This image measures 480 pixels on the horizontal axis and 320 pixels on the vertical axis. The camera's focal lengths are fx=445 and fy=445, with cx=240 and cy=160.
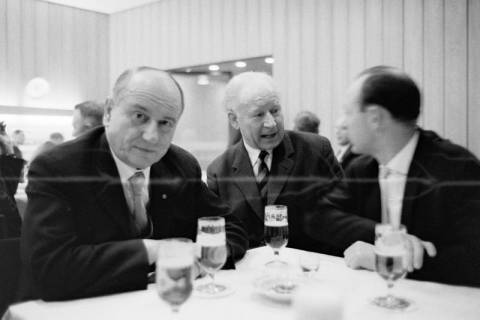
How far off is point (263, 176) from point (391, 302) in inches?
46.9

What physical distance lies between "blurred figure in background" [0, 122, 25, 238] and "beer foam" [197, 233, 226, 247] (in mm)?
1906

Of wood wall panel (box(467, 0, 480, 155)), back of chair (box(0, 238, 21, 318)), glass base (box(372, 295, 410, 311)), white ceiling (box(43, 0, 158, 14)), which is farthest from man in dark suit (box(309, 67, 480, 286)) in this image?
white ceiling (box(43, 0, 158, 14))

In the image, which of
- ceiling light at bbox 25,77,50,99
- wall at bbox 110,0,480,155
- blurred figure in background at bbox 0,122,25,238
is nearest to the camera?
blurred figure in background at bbox 0,122,25,238

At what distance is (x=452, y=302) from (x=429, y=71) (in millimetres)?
3476

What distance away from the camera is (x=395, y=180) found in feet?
5.75

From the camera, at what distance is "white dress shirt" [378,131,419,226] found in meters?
1.72

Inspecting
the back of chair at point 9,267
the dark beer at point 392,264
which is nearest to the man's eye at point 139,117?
the back of chair at point 9,267

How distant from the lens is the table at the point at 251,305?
1.13 metres

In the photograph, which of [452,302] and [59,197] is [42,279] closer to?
[59,197]

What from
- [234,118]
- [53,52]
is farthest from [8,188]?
[53,52]

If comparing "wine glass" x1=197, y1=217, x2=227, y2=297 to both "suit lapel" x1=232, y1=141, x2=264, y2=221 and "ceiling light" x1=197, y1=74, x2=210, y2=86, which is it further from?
"ceiling light" x1=197, y1=74, x2=210, y2=86

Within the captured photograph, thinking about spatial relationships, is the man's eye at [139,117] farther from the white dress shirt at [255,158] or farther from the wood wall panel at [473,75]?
the wood wall panel at [473,75]

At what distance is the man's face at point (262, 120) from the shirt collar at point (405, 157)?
74 cm

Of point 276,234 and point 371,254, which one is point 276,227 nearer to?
point 276,234
